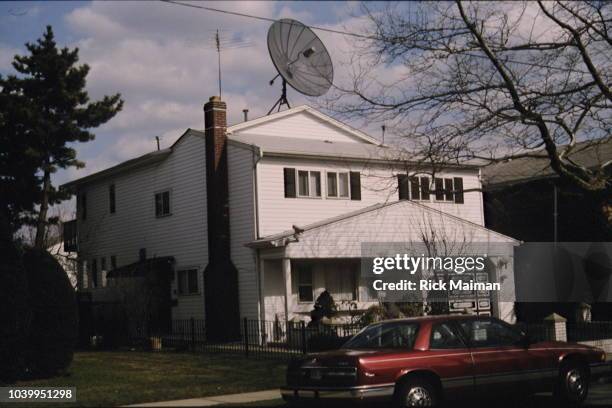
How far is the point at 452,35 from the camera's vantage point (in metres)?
16.7

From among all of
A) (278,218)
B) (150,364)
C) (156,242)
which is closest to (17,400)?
(150,364)

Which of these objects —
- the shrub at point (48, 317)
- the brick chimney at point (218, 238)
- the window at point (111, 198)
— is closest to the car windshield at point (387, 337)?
the shrub at point (48, 317)

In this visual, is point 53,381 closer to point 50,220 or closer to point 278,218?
point 278,218

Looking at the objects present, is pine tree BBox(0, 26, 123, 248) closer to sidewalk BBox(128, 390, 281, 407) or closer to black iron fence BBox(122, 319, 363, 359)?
black iron fence BBox(122, 319, 363, 359)

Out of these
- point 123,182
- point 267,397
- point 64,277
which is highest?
point 123,182

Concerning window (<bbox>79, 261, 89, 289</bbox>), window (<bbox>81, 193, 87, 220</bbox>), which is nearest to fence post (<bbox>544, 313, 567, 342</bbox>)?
window (<bbox>79, 261, 89, 289</bbox>)

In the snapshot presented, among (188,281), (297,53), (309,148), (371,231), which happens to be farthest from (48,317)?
(297,53)

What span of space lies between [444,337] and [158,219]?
2223cm

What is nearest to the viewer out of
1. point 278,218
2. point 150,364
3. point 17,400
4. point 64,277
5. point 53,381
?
point 17,400

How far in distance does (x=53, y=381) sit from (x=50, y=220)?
23.6 meters

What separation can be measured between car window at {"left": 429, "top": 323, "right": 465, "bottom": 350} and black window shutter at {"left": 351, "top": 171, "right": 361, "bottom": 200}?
700 inches

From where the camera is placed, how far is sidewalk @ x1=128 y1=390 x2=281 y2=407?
13.8 m

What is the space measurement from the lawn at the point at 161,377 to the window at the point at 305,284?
22.1 ft

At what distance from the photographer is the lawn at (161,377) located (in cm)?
1481
